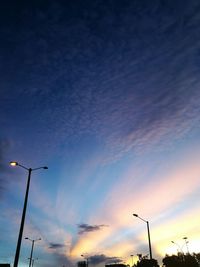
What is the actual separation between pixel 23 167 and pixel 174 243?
37.7 m

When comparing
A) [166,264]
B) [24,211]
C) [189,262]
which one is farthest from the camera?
[166,264]

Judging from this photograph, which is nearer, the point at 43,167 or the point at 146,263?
the point at 43,167

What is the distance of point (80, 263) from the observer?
152 metres

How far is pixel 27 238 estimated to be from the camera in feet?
243

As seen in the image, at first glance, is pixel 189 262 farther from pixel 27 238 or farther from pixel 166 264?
pixel 27 238

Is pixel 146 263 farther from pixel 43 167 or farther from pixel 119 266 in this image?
pixel 43 167

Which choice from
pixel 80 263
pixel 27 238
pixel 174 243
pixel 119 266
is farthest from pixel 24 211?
pixel 80 263

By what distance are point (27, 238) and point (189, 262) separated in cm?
3889

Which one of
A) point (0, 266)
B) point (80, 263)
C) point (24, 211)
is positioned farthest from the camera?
point (80, 263)

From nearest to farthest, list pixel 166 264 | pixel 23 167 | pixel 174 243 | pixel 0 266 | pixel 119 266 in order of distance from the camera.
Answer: pixel 23 167
pixel 174 243
pixel 166 264
pixel 0 266
pixel 119 266

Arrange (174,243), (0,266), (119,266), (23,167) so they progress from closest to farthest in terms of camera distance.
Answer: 1. (23,167)
2. (174,243)
3. (0,266)
4. (119,266)

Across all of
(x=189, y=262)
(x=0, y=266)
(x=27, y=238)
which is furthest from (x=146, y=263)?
(x=0, y=266)

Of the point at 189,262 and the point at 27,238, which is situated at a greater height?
the point at 27,238

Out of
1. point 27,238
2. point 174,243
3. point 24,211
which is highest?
point 27,238
